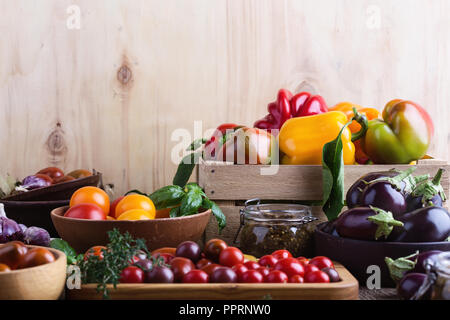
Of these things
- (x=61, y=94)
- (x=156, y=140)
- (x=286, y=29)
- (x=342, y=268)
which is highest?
(x=286, y=29)

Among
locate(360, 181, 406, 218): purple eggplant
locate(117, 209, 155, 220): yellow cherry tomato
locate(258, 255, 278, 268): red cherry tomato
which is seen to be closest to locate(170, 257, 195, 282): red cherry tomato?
locate(258, 255, 278, 268): red cherry tomato

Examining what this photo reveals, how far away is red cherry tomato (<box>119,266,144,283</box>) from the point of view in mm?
717

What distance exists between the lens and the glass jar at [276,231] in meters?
0.95

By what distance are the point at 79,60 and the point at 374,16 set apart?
82 centimetres

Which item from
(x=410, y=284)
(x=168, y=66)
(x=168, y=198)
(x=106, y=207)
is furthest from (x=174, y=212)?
(x=168, y=66)

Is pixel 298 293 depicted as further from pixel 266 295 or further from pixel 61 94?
pixel 61 94

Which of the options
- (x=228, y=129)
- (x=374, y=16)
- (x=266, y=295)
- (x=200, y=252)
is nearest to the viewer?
(x=266, y=295)

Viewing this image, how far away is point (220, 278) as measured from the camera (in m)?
0.71

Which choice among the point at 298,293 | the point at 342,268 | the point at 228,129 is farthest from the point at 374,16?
the point at 298,293

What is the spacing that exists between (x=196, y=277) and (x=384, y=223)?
0.97 feet

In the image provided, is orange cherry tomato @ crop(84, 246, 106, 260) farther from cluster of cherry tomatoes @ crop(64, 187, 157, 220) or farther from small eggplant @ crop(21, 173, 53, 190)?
small eggplant @ crop(21, 173, 53, 190)

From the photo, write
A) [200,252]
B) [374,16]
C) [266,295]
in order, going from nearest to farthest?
[266,295] → [200,252] → [374,16]

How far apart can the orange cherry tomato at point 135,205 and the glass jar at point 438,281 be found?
0.50m

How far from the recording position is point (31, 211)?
3.78 feet
